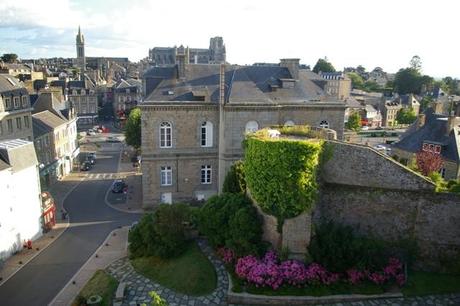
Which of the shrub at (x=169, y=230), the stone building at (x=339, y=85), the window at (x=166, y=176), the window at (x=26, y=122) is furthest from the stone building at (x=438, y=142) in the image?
the stone building at (x=339, y=85)

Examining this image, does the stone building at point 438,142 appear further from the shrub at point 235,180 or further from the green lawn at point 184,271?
the green lawn at point 184,271

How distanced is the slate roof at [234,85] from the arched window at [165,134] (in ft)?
6.94

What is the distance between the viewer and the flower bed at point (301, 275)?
1786 centimetres

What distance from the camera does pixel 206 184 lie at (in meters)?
32.2

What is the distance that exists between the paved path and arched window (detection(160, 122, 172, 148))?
1134 centimetres

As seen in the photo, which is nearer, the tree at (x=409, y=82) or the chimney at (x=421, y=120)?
the chimney at (x=421, y=120)

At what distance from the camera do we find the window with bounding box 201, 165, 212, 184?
3188 cm

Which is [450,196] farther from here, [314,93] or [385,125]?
[385,125]

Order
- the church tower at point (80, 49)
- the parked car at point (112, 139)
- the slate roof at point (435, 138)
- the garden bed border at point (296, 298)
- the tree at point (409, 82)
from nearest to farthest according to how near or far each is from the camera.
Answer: the garden bed border at point (296, 298)
the slate roof at point (435, 138)
the parked car at point (112, 139)
the tree at point (409, 82)
the church tower at point (80, 49)

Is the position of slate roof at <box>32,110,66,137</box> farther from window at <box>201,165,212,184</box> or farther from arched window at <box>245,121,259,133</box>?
arched window at <box>245,121,259,133</box>

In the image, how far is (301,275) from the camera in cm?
1792

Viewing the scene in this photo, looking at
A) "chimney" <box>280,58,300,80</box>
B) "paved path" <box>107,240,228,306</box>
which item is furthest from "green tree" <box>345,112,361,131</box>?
"paved path" <box>107,240,228,306</box>

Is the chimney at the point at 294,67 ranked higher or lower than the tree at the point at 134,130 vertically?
higher

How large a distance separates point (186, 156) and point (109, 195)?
35.9ft
